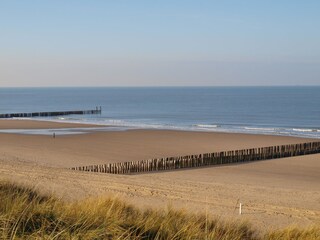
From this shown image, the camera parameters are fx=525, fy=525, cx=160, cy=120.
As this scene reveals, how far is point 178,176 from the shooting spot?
25766mm

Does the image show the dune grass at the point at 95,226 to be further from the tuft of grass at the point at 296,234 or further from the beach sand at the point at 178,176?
the beach sand at the point at 178,176

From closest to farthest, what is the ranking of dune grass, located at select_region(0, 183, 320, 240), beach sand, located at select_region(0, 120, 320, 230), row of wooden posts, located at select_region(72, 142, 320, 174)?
1. dune grass, located at select_region(0, 183, 320, 240)
2. beach sand, located at select_region(0, 120, 320, 230)
3. row of wooden posts, located at select_region(72, 142, 320, 174)

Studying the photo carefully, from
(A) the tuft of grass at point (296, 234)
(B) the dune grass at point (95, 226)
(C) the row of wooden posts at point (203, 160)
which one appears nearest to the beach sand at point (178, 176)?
(C) the row of wooden posts at point (203, 160)

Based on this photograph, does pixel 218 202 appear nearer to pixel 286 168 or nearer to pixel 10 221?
pixel 10 221

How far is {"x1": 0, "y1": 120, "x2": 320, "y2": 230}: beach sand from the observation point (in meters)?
15.6

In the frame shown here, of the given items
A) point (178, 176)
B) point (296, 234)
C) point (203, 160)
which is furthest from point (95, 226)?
point (203, 160)

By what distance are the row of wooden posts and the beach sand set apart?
3.40 ft

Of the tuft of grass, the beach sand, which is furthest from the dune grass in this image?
the beach sand

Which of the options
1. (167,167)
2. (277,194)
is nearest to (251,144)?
(167,167)

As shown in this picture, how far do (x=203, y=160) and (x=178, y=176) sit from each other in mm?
4796

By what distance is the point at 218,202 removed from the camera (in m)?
16.7

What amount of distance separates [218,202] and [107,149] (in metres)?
22.1

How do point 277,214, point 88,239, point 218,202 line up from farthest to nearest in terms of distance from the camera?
point 218,202 < point 277,214 < point 88,239

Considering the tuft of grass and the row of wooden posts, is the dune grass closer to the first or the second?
the tuft of grass
